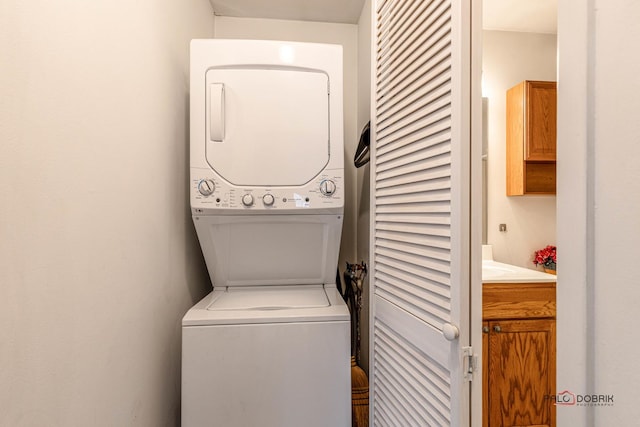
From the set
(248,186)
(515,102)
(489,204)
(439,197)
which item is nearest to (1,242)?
(248,186)

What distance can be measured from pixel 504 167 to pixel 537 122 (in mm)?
344

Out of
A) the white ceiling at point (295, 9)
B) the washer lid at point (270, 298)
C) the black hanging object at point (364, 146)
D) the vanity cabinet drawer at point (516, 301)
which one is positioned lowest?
the vanity cabinet drawer at point (516, 301)

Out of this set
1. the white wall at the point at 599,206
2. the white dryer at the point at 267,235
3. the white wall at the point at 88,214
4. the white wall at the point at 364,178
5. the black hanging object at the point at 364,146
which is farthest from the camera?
the white wall at the point at 364,178

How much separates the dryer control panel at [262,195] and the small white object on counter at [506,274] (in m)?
0.97

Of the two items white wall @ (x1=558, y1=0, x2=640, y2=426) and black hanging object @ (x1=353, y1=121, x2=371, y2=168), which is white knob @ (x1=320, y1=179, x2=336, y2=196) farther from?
white wall @ (x1=558, y1=0, x2=640, y2=426)

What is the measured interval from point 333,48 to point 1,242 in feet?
4.56

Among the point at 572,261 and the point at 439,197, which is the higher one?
the point at 439,197

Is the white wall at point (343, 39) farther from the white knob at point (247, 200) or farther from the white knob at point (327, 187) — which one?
the white knob at point (247, 200)

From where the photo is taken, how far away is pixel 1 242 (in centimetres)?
63

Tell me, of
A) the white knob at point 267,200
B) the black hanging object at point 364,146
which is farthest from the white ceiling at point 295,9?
the white knob at point 267,200

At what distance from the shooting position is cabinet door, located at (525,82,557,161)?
2.03m

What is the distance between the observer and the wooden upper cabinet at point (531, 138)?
2.04m

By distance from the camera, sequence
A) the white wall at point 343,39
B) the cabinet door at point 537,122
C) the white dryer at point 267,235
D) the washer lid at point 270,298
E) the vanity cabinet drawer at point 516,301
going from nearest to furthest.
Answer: the white dryer at point 267,235 < the washer lid at point 270,298 < the vanity cabinet drawer at point 516,301 < the cabinet door at point 537,122 < the white wall at point 343,39

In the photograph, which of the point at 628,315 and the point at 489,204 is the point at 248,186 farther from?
the point at 489,204
